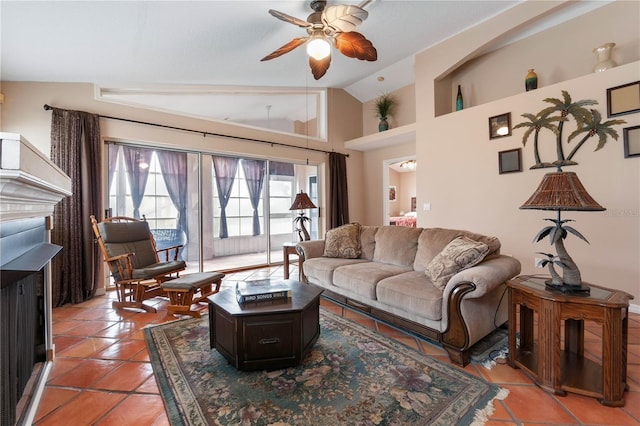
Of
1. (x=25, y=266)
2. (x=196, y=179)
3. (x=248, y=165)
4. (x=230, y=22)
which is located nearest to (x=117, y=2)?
(x=230, y=22)

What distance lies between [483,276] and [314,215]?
14.1ft

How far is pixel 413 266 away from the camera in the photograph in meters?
2.98

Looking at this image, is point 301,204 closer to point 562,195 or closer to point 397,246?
point 397,246

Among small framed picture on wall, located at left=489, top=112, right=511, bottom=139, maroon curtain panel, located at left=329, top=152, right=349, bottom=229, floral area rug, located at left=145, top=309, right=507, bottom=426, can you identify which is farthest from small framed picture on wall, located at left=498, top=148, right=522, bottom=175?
maroon curtain panel, located at left=329, top=152, right=349, bottom=229

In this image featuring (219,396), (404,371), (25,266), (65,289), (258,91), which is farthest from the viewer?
(258,91)

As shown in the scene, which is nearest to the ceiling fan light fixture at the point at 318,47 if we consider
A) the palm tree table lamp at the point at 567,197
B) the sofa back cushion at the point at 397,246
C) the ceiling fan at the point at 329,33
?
the ceiling fan at the point at 329,33

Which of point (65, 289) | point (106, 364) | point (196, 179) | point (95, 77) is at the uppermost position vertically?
point (95, 77)

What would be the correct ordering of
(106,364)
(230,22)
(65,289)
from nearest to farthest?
(106,364) → (230,22) → (65,289)

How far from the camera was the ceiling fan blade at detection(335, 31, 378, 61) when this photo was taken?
8.66 feet

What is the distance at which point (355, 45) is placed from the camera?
107 inches

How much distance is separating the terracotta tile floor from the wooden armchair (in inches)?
16.5

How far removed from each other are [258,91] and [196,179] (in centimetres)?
183

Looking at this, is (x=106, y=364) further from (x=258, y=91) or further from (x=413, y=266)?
(x=258, y=91)

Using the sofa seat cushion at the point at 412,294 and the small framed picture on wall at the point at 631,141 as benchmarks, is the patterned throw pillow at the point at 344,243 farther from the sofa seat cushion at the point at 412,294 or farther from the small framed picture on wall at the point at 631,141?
the small framed picture on wall at the point at 631,141
